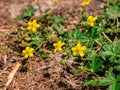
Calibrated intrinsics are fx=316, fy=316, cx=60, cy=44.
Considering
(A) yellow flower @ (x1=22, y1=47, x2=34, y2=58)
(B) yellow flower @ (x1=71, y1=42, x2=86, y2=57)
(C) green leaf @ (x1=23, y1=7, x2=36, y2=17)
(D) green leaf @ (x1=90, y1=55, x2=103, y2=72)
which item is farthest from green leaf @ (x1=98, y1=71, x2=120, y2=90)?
(C) green leaf @ (x1=23, y1=7, x2=36, y2=17)

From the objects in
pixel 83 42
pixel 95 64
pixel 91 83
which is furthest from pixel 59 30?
pixel 91 83

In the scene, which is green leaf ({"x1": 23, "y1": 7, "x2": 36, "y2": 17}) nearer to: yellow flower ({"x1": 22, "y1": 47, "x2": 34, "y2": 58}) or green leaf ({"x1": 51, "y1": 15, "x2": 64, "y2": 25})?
green leaf ({"x1": 51, "y1": 15, "x2": 64, "y2": 25})

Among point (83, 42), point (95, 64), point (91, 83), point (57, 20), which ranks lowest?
point (91, 83)

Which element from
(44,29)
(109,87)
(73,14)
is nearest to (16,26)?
(44,29)

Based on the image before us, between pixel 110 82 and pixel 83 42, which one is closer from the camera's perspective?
pixel 110 82

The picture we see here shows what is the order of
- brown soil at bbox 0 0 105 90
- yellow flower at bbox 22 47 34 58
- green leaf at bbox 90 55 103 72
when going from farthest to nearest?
yellow flower at bbox 22 47 34 58
brown soil at bbox 0 0 105 90
green leaf at bbox 90 55 103 72

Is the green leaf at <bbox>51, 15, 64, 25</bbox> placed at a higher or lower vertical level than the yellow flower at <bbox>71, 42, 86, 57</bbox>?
higher

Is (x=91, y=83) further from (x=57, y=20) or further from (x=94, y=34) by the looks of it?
(x=57, y=20)

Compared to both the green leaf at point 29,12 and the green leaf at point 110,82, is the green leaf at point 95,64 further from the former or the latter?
the green leaf at point 29,12
